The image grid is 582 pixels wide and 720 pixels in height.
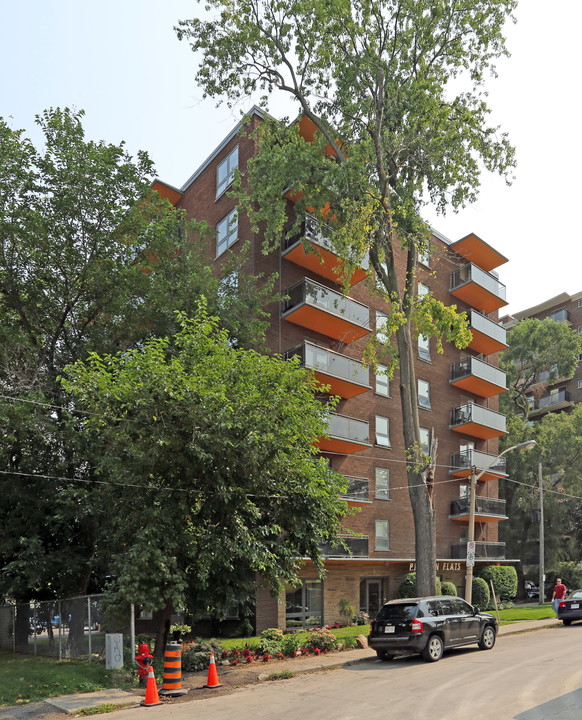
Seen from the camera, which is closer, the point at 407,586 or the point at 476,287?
the point at 407,586

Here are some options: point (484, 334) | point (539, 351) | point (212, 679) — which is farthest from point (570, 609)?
point (539, 351)

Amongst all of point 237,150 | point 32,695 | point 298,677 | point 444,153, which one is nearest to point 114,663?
point 32,695

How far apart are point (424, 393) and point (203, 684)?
23.5 meters

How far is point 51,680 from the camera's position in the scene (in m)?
14.5

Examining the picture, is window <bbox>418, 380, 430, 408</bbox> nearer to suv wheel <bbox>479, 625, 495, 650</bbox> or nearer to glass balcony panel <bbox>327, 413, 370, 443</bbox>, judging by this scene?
glass balcony panel <bbox>327, 413, 370, 443</bbox>

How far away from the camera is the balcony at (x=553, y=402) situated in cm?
6662

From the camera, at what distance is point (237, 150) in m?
31.0

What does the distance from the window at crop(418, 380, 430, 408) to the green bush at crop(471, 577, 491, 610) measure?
9.16 m

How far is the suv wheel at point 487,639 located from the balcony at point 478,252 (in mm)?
23561

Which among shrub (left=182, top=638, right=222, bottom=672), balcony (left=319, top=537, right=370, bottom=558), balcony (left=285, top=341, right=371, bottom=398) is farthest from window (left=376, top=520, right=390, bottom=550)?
shrub (left=182, top=638, right=222, bottom=672)

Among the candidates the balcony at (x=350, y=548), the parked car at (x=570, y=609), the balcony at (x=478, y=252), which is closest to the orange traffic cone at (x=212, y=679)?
the balcony at (x=350, y=548)

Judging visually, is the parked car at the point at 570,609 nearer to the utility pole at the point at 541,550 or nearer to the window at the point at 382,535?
the window at the point at 382,535

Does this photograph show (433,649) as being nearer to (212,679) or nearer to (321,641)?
(321,641)

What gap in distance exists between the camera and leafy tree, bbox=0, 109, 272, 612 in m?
19.0
